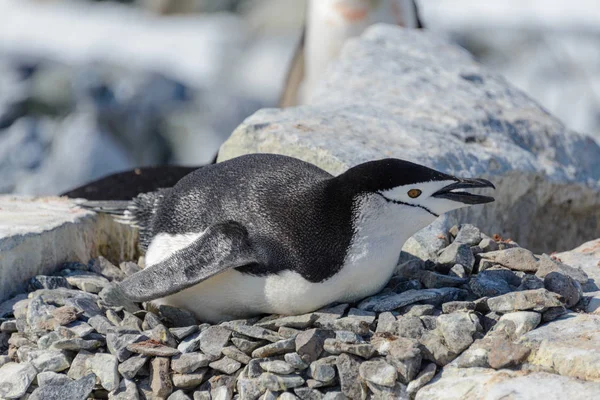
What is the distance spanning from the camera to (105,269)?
333 cm

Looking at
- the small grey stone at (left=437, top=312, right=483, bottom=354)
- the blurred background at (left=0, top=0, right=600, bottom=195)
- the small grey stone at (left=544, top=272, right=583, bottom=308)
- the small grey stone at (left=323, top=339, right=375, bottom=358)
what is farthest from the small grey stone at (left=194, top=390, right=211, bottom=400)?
the blurred background at (left=0, top=0, right=600, bottom=195)

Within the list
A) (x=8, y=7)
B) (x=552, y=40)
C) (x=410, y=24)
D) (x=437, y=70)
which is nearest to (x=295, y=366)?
(x=437, y=70)

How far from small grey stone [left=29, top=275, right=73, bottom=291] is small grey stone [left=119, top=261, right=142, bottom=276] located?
23 cm

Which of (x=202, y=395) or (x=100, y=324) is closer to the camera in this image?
(x=202, y=395)

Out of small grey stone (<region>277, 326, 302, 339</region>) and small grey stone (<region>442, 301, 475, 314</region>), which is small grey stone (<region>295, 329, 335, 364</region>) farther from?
small grey stone (<region>442, 301, 475, 314</region>)

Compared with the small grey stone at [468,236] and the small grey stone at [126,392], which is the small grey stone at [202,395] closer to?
the small grey stone at [126,392]

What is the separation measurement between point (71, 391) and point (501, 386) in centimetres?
114

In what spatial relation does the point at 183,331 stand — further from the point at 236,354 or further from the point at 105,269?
the point at 105,269

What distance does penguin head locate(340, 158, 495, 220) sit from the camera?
259 centimetres

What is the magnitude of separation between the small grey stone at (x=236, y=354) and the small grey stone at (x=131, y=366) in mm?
225

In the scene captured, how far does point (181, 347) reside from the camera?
8.50ft

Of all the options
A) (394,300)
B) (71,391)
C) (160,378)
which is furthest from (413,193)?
(71,391)

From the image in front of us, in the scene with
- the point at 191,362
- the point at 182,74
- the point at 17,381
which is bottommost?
the point at 182,74

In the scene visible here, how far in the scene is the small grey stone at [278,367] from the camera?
7.95 ft
